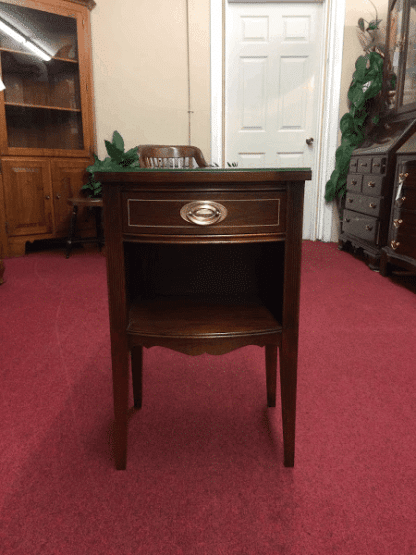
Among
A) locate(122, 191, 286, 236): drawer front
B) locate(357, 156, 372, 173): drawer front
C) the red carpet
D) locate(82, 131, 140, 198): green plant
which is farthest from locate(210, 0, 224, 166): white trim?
locate(122, 191, 286, 236): drawer front

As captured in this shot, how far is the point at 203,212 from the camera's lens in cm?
94

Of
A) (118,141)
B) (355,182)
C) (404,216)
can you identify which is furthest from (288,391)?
(118,141)

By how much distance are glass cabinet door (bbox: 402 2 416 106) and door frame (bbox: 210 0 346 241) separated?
3.30ft

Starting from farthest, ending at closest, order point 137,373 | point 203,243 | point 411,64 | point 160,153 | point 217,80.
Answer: point 217,80
point 411,64
point 160,153
point 137,373
point 203,243

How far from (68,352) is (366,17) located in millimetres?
4229

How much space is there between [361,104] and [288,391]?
3.68 m

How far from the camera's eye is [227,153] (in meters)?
4.42

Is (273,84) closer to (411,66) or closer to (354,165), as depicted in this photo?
(354,165)

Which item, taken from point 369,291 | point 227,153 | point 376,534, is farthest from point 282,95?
point 376,534

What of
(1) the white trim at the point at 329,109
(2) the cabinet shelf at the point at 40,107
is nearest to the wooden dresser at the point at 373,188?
(1) the white trim at the point at 329,109

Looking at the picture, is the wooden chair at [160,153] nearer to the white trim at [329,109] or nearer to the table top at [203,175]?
the table top at [203,175]

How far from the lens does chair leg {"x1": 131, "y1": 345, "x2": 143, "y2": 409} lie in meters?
1.37

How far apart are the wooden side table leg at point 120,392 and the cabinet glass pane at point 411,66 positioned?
3164 mm

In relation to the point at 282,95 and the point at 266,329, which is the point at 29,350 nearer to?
the point at 266,329
